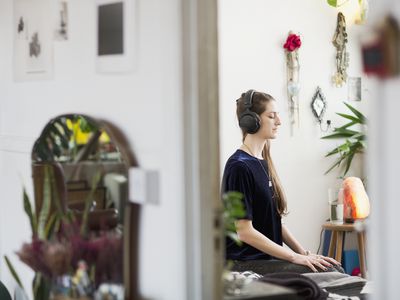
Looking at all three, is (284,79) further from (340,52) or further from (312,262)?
(312,262)

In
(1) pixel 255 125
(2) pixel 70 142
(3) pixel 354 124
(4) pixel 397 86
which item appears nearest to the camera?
(4) pixel 397 86

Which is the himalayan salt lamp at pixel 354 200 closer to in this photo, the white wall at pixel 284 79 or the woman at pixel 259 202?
the white wall at pixel 284 79

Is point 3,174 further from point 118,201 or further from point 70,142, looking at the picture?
point 118,201

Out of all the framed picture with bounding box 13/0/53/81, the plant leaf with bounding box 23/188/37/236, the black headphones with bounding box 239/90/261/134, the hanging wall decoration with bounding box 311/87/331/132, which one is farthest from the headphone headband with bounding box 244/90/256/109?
the hanging wall decoration with bounding box 311/87/331/132

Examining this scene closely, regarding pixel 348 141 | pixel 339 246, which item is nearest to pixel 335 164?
pixel 348 141

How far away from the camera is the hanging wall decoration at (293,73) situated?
5.41 meters

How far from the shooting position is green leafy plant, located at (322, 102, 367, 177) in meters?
5.71

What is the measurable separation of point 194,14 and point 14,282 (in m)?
1.85

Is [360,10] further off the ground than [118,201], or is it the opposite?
[360,10]

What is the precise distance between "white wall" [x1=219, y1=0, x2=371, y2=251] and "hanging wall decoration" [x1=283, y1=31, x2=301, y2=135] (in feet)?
0.14

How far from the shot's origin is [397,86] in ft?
6.59

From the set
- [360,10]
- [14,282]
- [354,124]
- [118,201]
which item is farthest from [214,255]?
[354,124]

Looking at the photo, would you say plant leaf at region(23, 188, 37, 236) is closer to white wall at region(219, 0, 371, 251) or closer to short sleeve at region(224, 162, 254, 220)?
short sleeve at region(224, 162, 254, 220)

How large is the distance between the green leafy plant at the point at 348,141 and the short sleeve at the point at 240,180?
6.23 ft
